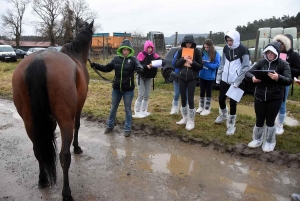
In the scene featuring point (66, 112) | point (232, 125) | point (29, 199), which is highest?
point (66, 112)

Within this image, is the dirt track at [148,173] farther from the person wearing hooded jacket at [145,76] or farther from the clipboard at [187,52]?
the clipboard at [187,52]

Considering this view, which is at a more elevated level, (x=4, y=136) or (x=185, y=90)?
(x=185, y=90)

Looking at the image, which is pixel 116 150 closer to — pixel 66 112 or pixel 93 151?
pixel 93 151

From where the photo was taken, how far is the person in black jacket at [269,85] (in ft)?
12.9

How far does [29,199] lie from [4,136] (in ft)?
8.46

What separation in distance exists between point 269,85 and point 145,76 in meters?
2.75

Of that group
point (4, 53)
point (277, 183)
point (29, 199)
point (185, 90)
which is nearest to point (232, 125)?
point (185, 90)

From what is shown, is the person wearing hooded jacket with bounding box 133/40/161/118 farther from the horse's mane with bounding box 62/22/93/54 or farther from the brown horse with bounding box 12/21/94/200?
the brown horse with bounding box 12/21/94/200

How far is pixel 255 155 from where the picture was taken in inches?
169

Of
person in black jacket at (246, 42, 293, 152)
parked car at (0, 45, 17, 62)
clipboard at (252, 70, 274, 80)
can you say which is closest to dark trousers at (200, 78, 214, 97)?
person in black jacket at (246, 42, 293, 152)

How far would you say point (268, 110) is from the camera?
4168 mm

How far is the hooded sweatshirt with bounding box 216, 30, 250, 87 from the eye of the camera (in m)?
4.61

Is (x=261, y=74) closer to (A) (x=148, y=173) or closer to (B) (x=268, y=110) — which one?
(B) (x=268, y=110)

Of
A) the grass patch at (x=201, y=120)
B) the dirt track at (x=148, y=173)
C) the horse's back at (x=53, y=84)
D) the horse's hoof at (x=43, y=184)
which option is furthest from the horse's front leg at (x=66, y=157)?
the grass patch at (x=201, y=120)
